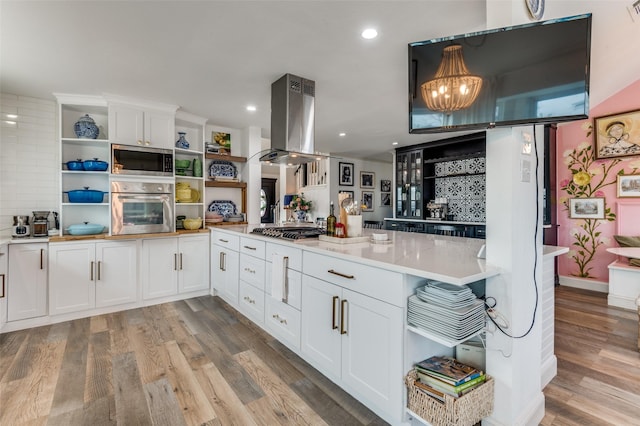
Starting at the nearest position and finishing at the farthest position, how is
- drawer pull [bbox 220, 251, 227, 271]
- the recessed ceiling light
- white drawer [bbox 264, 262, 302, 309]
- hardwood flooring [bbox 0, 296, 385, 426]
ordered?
hardwood flooring [bbox 0, 296, 385, 426], the recessed ceiling light, white drawer [bbox 264, 262, 302, 309], drawer pull [bbox 220, 251, 227, 271]

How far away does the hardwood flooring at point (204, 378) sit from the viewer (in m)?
1.72

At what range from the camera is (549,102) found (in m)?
1.30

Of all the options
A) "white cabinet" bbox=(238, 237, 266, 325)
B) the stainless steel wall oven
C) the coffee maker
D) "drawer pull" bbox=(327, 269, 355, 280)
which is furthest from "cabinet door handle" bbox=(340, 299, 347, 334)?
the coffee maker

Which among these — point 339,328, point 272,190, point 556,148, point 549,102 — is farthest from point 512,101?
point 272,190

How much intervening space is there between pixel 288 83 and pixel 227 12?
3.05ft

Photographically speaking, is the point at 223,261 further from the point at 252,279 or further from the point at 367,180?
the point at 367,180

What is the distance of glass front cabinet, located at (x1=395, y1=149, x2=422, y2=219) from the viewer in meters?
6.00

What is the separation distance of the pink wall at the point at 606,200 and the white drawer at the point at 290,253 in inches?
177

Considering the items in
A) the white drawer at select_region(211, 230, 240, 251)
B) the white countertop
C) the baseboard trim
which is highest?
the white countertop

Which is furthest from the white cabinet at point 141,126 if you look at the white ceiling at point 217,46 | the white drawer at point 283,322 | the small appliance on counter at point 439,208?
the small appliance on counter at point 439,208

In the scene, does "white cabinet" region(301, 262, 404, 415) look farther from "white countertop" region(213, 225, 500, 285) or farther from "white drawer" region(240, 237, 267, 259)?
"white drawer" region(240, 237, 267, 259)

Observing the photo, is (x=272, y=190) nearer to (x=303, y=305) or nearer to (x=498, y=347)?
(x=303, y=305)

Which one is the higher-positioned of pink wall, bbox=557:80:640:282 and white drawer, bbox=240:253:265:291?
pink wall, bbox=557:80:640:282

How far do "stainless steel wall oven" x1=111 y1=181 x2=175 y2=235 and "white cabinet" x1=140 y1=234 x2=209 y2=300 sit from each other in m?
0.20
